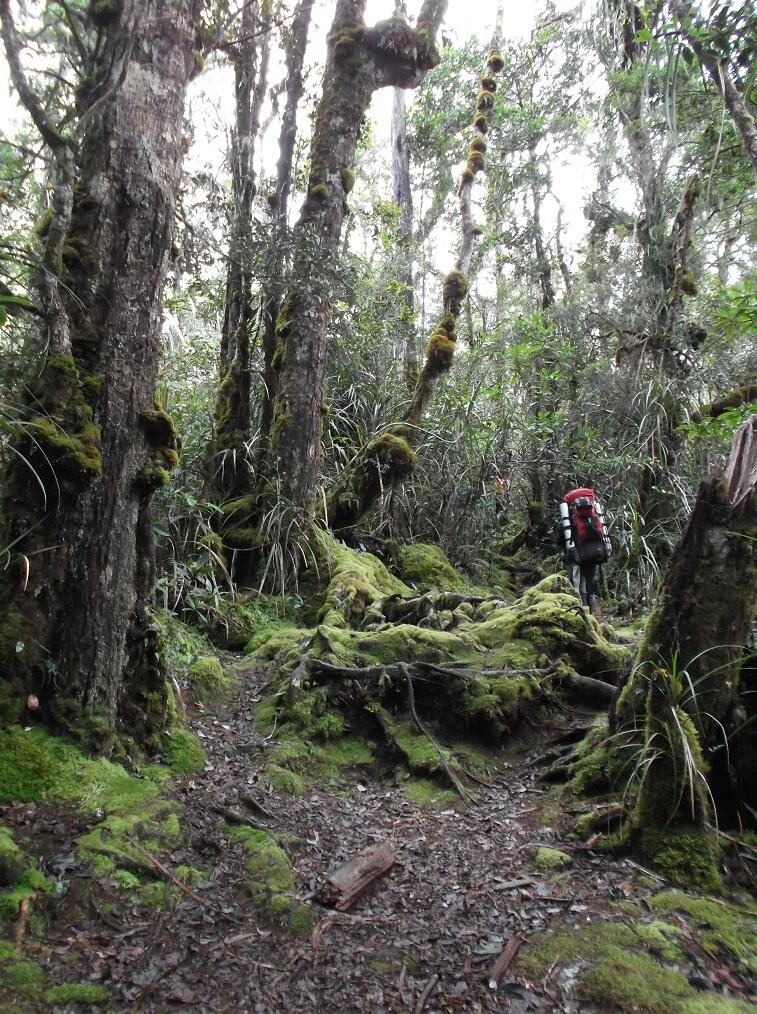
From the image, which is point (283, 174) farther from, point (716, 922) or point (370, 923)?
point (716, 922)

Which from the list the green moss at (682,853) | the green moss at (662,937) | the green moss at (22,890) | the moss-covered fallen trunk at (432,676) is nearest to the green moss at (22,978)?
the green moss at (22,890)

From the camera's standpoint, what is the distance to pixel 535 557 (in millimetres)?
10914

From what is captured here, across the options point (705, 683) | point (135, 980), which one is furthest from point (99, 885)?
point (705, 683)

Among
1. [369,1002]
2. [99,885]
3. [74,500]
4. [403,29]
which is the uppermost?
[403,29]

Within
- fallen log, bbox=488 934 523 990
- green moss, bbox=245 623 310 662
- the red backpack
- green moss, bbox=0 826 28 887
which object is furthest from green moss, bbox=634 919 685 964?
the red backpack

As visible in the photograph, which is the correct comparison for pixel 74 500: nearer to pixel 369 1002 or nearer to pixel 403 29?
pixel 369 1002

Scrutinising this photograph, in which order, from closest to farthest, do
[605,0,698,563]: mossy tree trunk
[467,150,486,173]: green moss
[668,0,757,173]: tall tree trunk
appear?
1. [668,0,757,173]: tall tree trunk
2. [605,0,698,563]: mossy tree trunk
3. [467,150,486,173]: green moss

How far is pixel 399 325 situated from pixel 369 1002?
9.30 meters

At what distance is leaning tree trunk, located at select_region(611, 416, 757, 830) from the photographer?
2.85 metres

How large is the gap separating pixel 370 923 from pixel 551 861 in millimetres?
904

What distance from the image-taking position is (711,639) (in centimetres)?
291

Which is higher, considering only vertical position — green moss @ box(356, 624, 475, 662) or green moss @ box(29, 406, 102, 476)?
green moss @ box(29, 406, 102, 476)

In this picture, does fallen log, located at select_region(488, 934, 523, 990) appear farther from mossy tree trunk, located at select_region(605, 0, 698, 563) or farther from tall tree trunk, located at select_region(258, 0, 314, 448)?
mossy tree trunk, located at select_region(605, 0, 698, 563)

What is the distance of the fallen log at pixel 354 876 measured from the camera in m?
2.57
